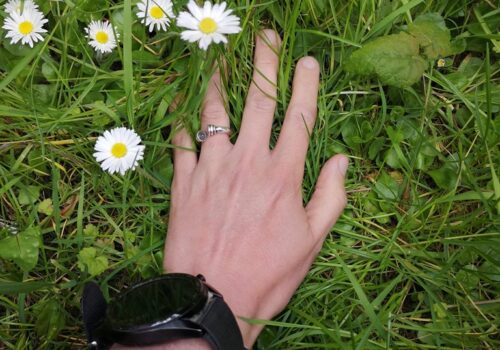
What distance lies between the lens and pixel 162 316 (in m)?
1.24

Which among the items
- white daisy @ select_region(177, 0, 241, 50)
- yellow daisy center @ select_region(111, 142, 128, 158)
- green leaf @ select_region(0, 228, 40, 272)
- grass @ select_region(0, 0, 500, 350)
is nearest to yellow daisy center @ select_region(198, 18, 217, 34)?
white daisy @ select_region(177, 0, 241, 50)

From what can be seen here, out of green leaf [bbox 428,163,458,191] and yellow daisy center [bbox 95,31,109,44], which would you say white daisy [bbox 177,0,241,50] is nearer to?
yellow daisy center [bbox 95,31,109,44]

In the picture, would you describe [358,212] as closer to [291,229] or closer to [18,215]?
[291,229]

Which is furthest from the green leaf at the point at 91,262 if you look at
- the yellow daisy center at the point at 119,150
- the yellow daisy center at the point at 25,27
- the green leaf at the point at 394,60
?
the green leaf at the point at 394,60

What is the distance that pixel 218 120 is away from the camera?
5.30ft

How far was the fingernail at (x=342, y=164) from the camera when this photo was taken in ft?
5.25

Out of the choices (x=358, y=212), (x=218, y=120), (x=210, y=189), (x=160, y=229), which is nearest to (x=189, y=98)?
(x=218, y=120)

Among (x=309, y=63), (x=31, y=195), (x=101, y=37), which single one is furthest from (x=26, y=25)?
(x=309, y=63)

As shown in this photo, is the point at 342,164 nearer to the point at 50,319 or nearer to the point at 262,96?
the point at 262,96

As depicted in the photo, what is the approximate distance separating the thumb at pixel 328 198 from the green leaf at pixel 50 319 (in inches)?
30.2

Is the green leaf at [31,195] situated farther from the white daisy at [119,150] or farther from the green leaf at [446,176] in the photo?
the green leaf at [446,176]

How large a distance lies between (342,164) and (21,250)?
963 mm

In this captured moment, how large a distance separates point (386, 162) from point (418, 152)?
0.33 ft

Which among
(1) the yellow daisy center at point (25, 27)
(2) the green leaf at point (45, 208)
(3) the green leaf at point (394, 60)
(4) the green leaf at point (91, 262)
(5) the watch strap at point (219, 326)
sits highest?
(1) the yellow daisy center at point (25, 27)
